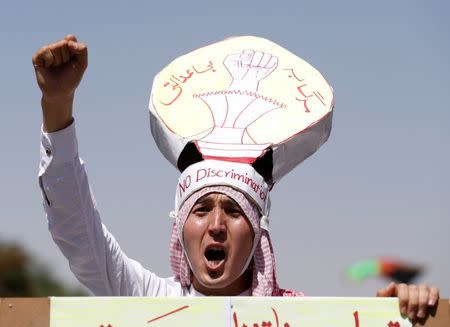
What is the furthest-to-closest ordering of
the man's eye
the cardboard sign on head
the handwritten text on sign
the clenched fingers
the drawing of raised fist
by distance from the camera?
the drawing of raised fist → the cardboard sign on head → the man's eye → the clenched fingers → the handwritten text on sign

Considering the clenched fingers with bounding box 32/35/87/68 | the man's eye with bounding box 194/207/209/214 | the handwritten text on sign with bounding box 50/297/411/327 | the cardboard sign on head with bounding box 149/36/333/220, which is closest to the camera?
the handwritten text on sign with bounding box 50/297/411/327

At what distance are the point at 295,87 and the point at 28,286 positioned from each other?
23.9 m

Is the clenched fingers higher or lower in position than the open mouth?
higher

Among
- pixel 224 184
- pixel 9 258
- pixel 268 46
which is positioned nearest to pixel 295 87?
pixel 268 46

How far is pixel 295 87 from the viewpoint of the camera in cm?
411

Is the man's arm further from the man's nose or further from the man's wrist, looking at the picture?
the man's nose

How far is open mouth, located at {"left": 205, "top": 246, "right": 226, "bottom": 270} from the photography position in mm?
3617

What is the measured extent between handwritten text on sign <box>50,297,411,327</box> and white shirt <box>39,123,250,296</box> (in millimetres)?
486

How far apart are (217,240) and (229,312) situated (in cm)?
44

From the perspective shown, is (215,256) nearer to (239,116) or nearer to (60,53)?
(239,116)

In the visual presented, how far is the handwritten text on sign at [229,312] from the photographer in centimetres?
320

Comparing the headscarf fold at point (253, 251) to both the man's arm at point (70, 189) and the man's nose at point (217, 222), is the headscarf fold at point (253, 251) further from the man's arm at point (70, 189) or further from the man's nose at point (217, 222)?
the man's arm at point (70, 189)

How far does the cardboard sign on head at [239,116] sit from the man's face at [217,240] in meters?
0.08

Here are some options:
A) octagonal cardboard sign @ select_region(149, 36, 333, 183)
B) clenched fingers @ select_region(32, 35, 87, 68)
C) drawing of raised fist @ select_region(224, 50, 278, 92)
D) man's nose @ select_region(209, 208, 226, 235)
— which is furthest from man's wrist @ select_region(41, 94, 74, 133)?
drawing of raised fist @ select_region(224, 50, 278, 92)
